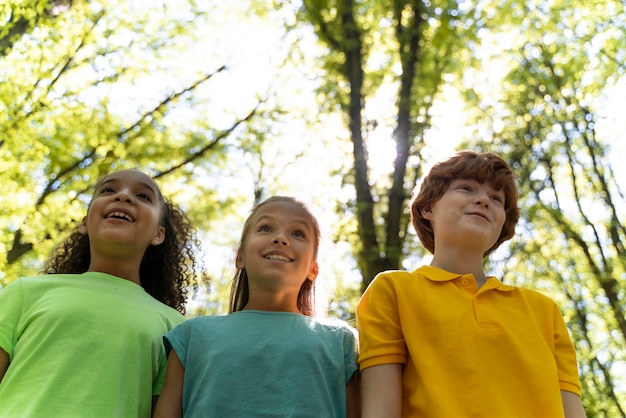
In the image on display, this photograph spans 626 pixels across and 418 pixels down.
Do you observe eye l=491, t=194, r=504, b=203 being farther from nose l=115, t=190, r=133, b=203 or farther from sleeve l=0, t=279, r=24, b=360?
sleeve l=0, t=279, r=24, b=360

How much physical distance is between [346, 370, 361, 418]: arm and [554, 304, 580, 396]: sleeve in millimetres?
746

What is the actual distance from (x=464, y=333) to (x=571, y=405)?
0.50 m

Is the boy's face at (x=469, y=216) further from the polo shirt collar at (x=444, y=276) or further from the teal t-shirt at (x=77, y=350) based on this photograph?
the teal t-shirt at (x=77, y=350)

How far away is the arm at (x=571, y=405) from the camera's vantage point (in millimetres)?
2164

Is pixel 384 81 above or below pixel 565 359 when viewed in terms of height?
above

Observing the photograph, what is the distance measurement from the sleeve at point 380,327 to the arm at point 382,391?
0.09 ft

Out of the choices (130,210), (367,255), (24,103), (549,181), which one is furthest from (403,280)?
(549,181)

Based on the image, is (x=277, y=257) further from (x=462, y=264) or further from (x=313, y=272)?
(x=462, y=264)

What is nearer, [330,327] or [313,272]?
[330,327]

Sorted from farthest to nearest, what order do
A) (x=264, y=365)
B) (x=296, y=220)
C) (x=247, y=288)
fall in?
1. (x=247, y=288)
2. (x=296, y=220)
3. (x=264, y=365)

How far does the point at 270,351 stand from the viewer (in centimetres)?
221

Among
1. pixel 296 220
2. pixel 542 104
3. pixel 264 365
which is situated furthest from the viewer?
pixel 542 104

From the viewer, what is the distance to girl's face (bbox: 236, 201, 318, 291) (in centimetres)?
246

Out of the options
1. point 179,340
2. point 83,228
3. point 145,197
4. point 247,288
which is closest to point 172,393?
point 179,340
